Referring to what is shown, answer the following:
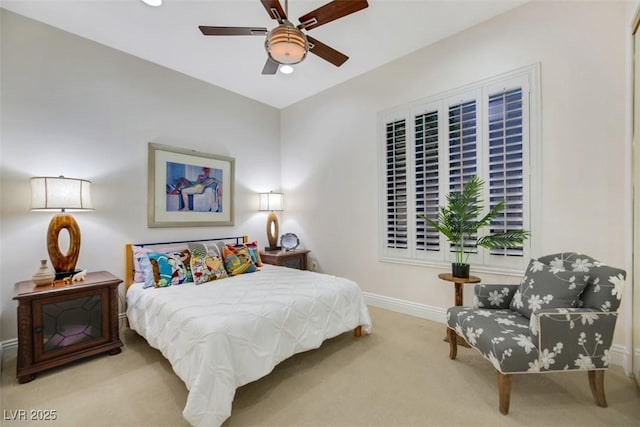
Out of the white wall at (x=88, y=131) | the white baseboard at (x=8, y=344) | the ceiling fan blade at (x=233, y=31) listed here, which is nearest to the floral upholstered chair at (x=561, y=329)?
the ceiling fan blade at (x=233, y=31)

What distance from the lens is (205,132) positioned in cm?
391

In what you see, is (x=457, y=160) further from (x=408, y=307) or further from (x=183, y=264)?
(x=183, y=264)

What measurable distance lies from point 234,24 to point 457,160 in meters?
2.71

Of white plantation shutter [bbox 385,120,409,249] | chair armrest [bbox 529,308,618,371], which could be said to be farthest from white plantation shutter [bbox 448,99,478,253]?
chair armrest [bbox 529,308,618,371]

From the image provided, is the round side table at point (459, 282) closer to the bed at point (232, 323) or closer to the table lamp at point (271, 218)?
the bed at point (232, 323)

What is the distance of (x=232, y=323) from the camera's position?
1.81 metres

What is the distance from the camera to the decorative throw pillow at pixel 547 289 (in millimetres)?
1862

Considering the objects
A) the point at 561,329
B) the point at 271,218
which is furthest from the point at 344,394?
the point at 271,218

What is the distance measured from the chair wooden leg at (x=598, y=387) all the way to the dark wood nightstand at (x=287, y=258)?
128 inches

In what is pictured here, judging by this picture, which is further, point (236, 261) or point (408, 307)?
point (408, 307)

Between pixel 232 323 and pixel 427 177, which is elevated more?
pixel 427 177

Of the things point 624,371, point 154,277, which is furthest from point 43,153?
point 624,371

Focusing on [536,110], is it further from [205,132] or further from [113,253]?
[113,253]

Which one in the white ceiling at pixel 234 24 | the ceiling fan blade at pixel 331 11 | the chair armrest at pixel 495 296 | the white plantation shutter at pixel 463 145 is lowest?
the chair armrest at pixel 495 296
